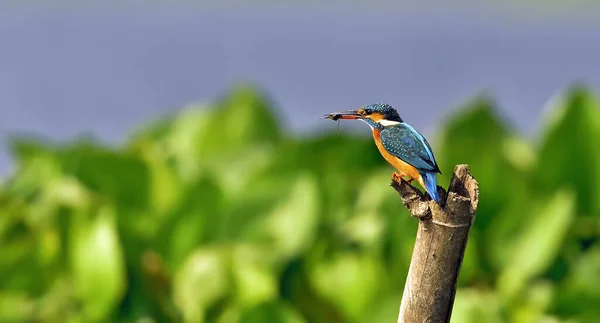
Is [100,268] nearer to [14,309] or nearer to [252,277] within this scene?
[14,309]

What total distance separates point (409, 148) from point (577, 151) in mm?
2311

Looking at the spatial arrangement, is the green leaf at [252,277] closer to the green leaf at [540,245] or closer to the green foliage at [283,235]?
the green foliage at [283,235]

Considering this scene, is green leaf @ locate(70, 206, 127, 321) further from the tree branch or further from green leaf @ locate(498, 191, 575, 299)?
the tree branch

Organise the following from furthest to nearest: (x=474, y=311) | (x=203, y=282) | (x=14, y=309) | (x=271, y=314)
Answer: (x=14, y=309)
(x=203, y=282)
(x=271, y=314)
(x=474, y=311)

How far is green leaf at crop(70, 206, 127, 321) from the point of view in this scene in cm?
281

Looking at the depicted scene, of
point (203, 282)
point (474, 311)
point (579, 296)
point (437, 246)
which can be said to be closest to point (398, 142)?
point (437, 246)

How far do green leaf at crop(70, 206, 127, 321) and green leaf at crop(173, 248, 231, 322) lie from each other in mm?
186

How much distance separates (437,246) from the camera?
45.4 inches

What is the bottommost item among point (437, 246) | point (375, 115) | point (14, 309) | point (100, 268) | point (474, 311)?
point (14, 309)

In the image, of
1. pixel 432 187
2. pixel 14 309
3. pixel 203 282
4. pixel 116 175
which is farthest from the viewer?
pixel 116 175

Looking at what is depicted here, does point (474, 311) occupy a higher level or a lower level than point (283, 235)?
higher

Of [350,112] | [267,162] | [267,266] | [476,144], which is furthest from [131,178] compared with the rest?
[350,112]

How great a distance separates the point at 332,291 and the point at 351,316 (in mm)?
83

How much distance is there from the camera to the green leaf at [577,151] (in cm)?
333
